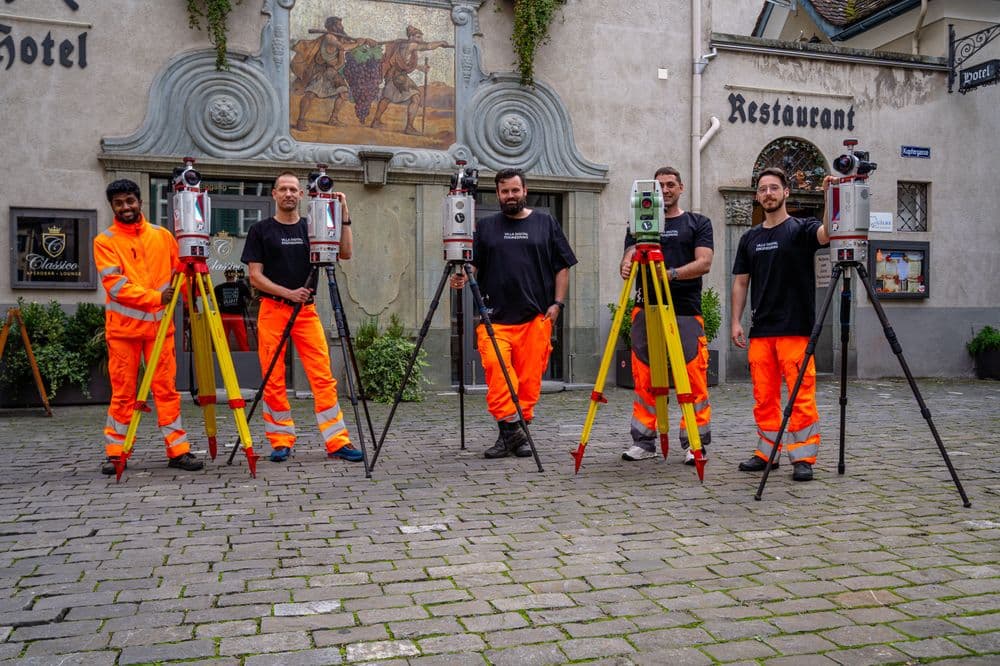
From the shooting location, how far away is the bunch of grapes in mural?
1215 cm

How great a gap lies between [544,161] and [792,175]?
4.09 metres

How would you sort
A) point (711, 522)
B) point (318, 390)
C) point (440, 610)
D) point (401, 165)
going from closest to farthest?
point (440, 610), point (711, 522), point (318, 390), point (401, 165)

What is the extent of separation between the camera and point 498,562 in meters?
4.26

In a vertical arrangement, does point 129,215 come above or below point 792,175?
below

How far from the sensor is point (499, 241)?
Answer: 7.14 meters

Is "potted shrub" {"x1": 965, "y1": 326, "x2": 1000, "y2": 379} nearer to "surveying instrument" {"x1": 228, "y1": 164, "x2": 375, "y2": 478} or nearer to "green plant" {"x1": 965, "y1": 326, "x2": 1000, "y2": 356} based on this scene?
"green plant" {"x1": 965, "y1": 326, "x2": 1000, "y2": 356}

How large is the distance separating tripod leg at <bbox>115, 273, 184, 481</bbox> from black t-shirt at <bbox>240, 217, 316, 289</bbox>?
733 mm

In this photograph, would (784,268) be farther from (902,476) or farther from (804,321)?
(902,476)

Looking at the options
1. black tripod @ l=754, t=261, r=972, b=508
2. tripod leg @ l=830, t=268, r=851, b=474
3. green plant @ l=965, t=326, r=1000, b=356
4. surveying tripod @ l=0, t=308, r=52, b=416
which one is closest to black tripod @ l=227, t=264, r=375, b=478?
black tripod @ l=754, t=261, r=972, b=508

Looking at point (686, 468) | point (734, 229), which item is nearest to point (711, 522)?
point (686, 468)

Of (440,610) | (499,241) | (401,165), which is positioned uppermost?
(401,165)

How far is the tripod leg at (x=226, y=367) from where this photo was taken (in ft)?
20.4

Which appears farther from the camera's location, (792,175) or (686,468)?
(792,175)

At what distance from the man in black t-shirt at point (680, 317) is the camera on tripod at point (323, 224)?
6.77 ft
